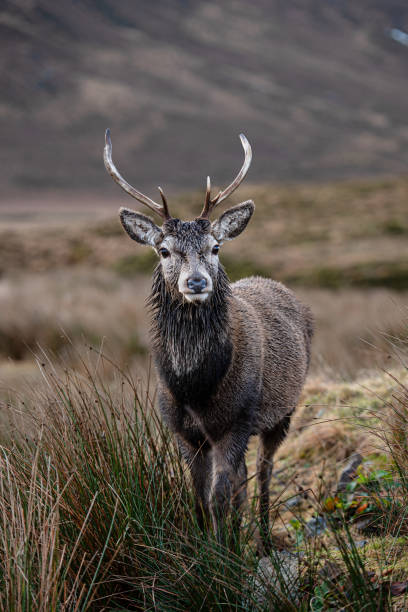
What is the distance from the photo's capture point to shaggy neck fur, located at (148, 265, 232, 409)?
429 centimetres

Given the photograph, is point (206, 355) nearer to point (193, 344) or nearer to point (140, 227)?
point (193, 344)

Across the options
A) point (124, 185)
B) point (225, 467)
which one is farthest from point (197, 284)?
point (225, 467)

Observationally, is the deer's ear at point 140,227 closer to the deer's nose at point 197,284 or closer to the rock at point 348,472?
the deer's nose at point 197,284

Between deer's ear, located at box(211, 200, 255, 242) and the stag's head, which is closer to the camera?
the stag's head

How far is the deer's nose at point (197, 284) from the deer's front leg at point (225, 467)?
0.98 metres

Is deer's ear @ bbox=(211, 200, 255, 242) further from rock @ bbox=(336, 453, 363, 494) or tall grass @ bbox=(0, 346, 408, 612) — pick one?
rock @ bbox=(336, 453, 363, 494)

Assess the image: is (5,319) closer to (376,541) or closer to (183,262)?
(183,262)

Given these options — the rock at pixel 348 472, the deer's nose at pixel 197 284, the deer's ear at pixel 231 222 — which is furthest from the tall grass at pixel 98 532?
the deer's ear at pixel 231 222

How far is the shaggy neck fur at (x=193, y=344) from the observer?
4285mm

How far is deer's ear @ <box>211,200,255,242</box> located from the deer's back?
502 millimetres

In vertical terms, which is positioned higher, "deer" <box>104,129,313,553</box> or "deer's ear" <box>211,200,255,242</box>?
"deer's ear" <box>211,200,255,242</box>

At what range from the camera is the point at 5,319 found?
1335cm

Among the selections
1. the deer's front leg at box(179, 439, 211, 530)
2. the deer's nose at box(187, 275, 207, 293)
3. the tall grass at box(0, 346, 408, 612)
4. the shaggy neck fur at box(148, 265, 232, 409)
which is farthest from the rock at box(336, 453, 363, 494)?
the deer's nose at box(187, 275, 207, 293)

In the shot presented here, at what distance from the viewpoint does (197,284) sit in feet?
13.2
